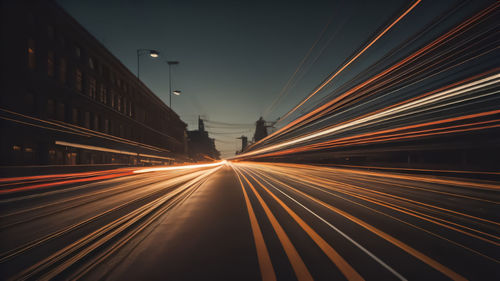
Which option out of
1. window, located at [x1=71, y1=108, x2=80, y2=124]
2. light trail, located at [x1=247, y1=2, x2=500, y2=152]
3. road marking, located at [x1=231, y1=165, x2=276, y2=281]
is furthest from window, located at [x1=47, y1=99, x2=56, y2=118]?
light trail, located at [x1=247, y1=2, x2=500, y2=152]

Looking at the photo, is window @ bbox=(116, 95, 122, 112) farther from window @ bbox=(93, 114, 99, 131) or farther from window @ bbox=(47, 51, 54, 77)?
window @ bbox=(47, 51, 54, 77)

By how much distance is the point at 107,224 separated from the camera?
470 centimetres

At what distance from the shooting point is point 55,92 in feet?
61.5

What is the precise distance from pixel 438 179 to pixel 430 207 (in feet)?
12.3

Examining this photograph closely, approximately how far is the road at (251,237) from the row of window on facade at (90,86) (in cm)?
1747

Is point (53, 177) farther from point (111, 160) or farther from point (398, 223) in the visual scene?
point (111, 160)

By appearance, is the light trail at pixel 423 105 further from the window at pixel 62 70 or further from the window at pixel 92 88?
the window at pixel 92 88

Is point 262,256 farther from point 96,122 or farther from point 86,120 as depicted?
point 96,122

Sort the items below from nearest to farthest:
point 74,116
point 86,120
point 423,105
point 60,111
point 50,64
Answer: point 423,105 < point 50,64 < point 60,111 < point 74,116 < point 86,120

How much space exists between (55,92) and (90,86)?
5.91m

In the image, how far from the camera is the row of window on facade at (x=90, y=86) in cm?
1692

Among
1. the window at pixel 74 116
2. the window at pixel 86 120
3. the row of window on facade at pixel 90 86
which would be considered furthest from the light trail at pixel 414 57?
the row of window on facade at pixel 90 86

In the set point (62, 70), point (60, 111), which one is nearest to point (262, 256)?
point (60, 111)

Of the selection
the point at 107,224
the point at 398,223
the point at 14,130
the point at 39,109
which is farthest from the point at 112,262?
the point at 39,109
